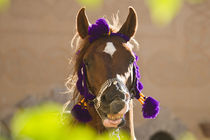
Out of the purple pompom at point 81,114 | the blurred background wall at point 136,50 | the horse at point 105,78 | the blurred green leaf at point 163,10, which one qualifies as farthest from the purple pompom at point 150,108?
the blurred background wall at point 136,50

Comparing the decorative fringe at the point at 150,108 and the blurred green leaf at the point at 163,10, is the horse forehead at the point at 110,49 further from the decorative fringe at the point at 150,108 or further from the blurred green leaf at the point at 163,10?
the blurred green leaf at the point at 163,10

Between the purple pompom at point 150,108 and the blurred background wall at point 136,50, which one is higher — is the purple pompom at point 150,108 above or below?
above

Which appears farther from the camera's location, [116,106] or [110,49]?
[110,49]

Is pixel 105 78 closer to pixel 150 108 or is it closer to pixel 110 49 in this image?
pixel 110 49

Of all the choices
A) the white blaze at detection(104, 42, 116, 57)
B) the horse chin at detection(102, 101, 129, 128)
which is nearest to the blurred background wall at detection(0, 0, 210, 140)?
the white blaze at detection(104, 42, 116, 57)

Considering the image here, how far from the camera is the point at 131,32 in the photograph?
84.5 inches

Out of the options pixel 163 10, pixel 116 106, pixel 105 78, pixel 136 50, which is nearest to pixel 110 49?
pixel 105 78

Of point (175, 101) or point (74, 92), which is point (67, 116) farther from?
point (175, 101)

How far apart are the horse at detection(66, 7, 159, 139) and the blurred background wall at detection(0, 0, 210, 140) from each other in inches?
264

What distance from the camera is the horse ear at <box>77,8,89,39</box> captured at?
6.76 feet

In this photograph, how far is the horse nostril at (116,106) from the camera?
1575mm

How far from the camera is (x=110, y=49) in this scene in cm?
187

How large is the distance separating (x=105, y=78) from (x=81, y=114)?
12.7 inches

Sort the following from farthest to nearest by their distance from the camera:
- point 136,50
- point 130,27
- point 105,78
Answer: point 136,50
point 130,27
point 105,78
